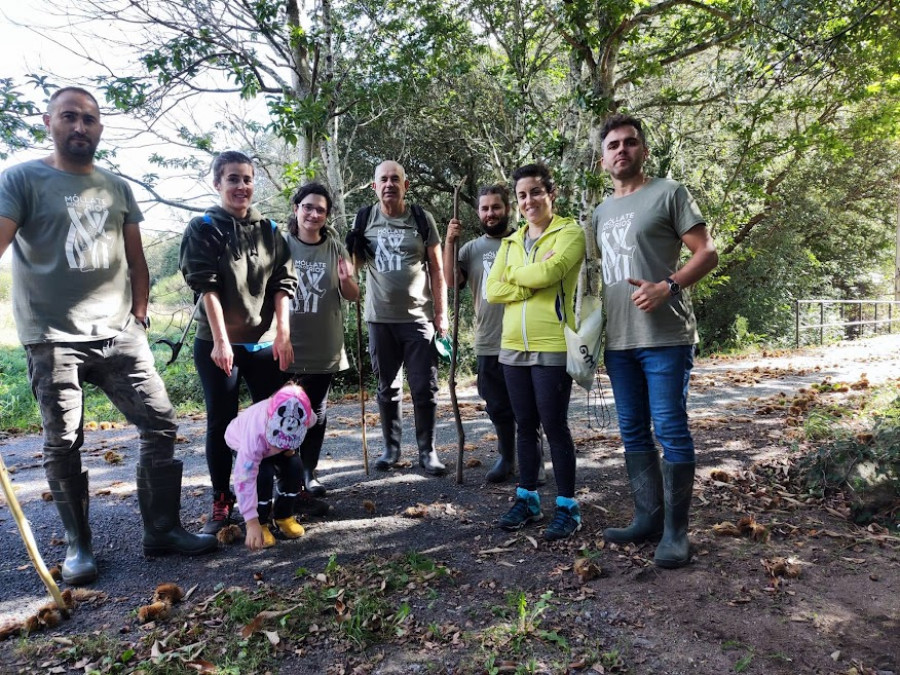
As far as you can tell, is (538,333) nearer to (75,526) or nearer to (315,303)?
(315,303)

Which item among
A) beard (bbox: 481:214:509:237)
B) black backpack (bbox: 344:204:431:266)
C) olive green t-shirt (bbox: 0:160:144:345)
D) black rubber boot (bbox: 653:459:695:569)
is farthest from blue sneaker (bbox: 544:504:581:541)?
olive green t-shirt (bbox: 0:160:144:345)

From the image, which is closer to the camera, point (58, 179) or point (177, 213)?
point (58, 179)

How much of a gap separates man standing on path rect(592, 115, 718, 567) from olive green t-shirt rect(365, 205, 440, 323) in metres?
1.70

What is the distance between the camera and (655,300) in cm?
302

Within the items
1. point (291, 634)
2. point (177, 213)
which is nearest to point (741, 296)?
point (177, 213)

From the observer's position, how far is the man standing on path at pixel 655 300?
3070 millimetres

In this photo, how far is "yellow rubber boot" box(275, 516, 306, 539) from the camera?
3576 mm

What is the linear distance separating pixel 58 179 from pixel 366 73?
8.65m

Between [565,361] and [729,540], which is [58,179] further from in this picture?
[729,540]

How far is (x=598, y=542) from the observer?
137 inches

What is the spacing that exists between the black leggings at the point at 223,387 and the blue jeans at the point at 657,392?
215cm

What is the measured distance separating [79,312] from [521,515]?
9.17 feet

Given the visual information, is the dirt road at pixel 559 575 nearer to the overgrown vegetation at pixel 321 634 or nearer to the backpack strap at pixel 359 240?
the overgrown vegetation at pixel 321 634

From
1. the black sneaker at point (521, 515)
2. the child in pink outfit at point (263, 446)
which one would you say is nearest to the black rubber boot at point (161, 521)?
the child in pink outfit at point (263, 446)
